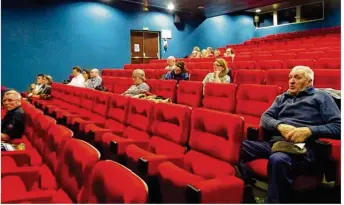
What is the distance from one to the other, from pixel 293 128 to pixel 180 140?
1.05ft

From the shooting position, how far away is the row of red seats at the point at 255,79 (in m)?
1.39

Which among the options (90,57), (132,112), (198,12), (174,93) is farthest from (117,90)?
(198,12)

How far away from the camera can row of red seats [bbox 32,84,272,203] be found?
0.83m

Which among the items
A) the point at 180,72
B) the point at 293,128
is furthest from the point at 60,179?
the point at 180,72

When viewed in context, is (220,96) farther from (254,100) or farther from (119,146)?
(119,146)

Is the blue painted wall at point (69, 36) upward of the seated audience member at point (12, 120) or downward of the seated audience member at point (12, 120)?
upward

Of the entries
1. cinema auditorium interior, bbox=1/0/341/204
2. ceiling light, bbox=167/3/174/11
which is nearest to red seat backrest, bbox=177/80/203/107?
cinema auditorium interior, bbox=1/0/341/204

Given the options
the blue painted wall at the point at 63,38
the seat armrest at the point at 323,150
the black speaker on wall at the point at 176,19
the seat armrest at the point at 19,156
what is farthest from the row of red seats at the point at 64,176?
the black speaker on wall at the point at 176,19

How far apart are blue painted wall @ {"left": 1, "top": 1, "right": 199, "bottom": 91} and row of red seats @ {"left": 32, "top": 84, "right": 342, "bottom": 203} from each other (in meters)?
2.95

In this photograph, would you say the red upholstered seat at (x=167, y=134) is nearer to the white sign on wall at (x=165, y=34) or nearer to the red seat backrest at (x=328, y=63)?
the red seat backrest at (x=328, y=63)

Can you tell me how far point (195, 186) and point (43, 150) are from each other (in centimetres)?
60

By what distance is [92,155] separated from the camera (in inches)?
26.4

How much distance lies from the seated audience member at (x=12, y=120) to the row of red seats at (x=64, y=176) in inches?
6.3

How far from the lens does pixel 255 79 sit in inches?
73.4
